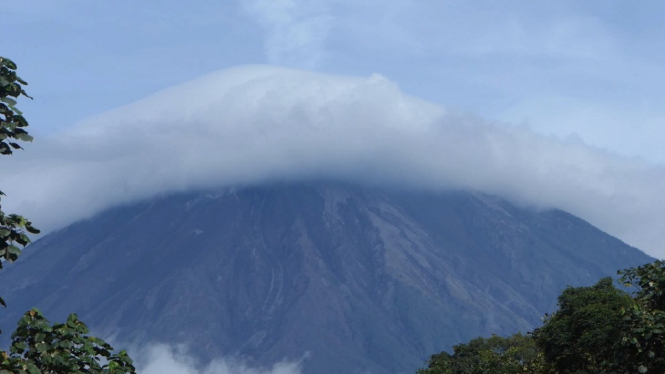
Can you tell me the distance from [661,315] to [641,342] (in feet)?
2.89

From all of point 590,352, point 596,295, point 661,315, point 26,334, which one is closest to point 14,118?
point 26,334

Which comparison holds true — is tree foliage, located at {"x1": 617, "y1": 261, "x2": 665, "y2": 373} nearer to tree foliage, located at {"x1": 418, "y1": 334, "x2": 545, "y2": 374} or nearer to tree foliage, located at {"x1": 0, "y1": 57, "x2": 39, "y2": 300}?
tree foliage, located at {"x1": 0, "y1": 57, "x2": 39, "y2": 300}

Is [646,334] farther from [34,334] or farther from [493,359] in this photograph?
[493,359]

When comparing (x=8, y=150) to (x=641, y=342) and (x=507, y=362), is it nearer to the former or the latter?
(x=641, y=342)

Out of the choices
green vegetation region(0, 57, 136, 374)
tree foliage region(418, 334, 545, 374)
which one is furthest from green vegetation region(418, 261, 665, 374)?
green vegetation region(0, 57, 136, 374)

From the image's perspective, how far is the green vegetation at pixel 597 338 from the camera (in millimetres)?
23828

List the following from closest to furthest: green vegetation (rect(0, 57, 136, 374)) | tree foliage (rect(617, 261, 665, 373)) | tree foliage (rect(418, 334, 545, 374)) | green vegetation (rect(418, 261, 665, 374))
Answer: green vegetation (rect(0, 57, 136, 374))
tree foliage (rect(617, 261, 665, 373))
green vegetation (rect(418, 261, 665, 374))
tree foliage (rect(418, 334, 545, 374))

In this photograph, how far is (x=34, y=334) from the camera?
16.6 metres

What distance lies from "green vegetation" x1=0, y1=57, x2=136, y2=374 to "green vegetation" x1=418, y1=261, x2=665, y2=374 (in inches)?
511

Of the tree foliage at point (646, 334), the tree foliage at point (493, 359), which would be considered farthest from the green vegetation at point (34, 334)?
the tree foliage at point (493, 359)

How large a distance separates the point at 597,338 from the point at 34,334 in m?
36.1

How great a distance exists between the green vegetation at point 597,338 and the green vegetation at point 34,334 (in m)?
13.0

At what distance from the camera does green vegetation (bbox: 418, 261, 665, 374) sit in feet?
78.2

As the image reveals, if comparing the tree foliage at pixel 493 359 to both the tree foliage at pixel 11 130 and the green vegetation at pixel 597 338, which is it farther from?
the tree foliage at pixel 11 130
